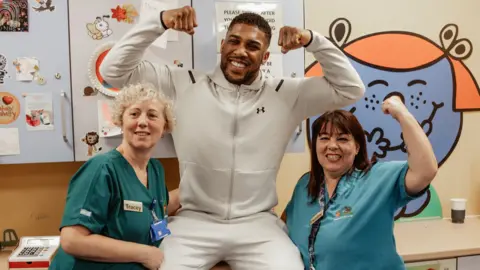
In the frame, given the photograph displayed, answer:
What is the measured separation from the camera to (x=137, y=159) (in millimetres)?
1534

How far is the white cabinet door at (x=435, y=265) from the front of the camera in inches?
81.1

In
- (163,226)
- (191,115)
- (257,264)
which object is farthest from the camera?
(191,115)

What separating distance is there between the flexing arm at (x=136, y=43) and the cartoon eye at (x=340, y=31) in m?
1.14

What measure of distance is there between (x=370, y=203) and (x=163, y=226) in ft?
2.51

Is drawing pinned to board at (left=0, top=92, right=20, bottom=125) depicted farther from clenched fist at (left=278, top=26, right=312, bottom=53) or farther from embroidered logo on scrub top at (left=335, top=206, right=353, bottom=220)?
embroidered logo on scrub top at (left=335, top=206, right=353, bottom=220)

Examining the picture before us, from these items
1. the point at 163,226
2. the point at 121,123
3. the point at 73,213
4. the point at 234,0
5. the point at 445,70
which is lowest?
the point at 163,226

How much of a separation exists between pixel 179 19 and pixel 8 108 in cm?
90

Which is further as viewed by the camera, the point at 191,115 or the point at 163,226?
the point at 191,115

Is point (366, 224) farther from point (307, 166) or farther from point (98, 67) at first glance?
point (98, 67)

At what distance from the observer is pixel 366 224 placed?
5.07 ft

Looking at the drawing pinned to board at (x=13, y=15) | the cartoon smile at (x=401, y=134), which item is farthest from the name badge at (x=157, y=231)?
the cartoon smile at (x=401, y=134)

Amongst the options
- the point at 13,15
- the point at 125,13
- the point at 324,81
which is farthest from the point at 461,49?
the point at 13,15

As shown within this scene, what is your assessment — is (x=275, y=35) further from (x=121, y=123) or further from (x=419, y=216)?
(x=419, y=216)

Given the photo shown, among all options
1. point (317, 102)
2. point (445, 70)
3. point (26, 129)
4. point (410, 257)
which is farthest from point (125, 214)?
point (445, 70)
